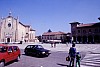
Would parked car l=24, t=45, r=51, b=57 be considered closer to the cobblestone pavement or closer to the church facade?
the cobblestone pavement

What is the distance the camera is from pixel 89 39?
8462 cm

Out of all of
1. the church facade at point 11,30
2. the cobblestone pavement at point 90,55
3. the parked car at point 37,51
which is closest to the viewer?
the cobblestone pavement at point 90,55

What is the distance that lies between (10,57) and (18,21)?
67147 mm

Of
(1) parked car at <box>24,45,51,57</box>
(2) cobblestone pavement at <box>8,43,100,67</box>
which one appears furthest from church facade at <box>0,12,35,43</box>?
(1) parked car at <box>24,45,51,57</box>

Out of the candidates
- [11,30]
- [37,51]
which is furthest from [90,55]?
[11,30]

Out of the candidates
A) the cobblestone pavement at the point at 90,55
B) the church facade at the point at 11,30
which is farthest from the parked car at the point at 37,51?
the church facade at the point at 11,30

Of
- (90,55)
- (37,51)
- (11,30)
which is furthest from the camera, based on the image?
(11,30)

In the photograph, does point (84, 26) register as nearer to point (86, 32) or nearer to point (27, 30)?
point (86, 32)

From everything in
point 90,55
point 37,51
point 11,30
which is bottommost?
point 90,55

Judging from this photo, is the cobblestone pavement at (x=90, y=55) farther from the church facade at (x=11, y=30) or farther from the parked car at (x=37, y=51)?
the church facade at (x=11, y=30)

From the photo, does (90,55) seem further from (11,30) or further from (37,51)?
(11,30)

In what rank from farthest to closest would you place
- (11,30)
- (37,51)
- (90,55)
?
Result: (11,30) → (90,55) → (37,51)

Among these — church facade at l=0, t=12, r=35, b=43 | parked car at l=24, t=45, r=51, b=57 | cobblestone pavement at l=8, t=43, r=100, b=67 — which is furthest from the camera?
church facade at l=0, t=12, r=35, b=43

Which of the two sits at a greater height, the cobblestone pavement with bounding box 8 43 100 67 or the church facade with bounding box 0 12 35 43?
the church facade with bounding box 0 12 35 43
